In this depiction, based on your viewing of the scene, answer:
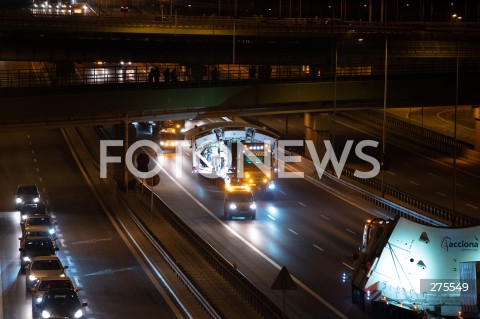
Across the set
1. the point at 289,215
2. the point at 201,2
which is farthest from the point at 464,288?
the point at 201,2

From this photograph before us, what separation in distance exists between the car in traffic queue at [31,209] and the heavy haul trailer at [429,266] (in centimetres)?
2252

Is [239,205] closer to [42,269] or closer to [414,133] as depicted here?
[42,269]

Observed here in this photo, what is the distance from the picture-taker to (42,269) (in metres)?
38.1

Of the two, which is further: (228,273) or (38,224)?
(38,224)

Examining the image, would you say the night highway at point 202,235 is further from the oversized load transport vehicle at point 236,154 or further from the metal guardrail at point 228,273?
the metal guardrail at point 228,273

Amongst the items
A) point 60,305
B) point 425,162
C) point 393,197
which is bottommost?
point 393,197

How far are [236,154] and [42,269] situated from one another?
26.4 m

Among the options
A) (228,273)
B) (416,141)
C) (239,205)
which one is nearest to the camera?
(228,273)

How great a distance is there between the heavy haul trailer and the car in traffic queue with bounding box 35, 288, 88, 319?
8.80 m

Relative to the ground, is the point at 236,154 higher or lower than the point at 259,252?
higher

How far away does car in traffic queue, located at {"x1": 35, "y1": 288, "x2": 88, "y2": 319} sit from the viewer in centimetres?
3206

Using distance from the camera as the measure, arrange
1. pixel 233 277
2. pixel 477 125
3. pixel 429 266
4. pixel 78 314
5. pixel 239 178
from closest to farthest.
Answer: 1. pixel 78 314
2. pixel 429 266
3. pixel 233 277
4. pixel 239 178
5. pixel 477 125

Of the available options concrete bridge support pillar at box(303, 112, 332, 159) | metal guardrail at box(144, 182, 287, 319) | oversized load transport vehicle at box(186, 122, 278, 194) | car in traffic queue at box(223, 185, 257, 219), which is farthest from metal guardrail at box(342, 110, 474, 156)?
metal guardrail at box(144, 182, 287, 319)

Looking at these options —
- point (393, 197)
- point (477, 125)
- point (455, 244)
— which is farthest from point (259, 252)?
point (477, 125)
